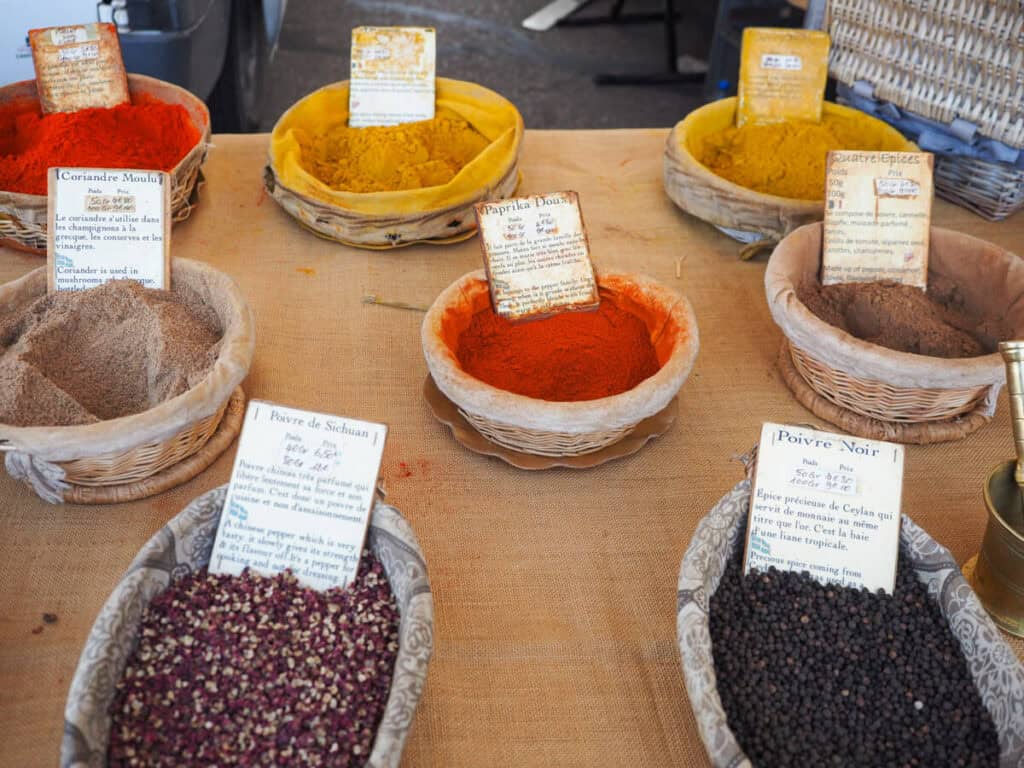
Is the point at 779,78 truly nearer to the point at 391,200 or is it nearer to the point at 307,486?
the point at 391,200

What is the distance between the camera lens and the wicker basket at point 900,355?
1353mm

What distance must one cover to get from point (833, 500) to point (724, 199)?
91 cm

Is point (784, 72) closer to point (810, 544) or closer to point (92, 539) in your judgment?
point (810, 544)

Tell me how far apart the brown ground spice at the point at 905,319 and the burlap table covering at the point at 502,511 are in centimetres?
17

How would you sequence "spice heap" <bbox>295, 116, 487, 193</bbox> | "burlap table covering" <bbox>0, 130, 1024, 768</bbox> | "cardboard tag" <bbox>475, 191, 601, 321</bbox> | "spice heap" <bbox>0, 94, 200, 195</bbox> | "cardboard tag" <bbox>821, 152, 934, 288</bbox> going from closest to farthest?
"burlap table covering" <bbox>0, 130, 1024, 768</bbox> → "cardboard tag" <bbox>475, 191, 601, 321</bbox> → "cardboard tag" <bbox>821, 152, 934, 288</bbox> → "spice heap" <bbox>0, 94, 200, 195</bbox> → "spice heap" <bbox>295, 116, 487, 193</bbox>

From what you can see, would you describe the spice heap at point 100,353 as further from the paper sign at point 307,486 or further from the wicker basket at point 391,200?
the wicker basket at point 391,200

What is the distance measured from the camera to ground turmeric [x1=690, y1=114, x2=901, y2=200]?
1951 mm

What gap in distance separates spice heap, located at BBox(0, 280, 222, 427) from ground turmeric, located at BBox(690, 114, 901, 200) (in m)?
1.19

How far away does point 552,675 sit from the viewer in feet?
3.92

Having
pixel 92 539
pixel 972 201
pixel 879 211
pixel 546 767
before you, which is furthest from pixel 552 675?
pixel 972 201

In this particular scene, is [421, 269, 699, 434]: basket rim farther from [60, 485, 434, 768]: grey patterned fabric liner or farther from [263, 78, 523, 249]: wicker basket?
[263, 78, 523, 249]: wicker basket

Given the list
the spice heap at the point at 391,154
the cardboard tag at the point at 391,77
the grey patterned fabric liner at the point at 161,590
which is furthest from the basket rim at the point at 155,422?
the cardboard tag at the point at 391,77

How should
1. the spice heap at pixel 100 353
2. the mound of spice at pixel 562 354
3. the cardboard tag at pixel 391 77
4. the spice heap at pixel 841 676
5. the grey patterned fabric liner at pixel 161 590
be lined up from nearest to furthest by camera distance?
the grey patterned fabric liner at pixel 161 590 < the spice heap at pixel 841 676 < the spice heap at pixel 100 353 < the mound of spice at pixel 562 354 < the cardboard tag at pixel 391 77

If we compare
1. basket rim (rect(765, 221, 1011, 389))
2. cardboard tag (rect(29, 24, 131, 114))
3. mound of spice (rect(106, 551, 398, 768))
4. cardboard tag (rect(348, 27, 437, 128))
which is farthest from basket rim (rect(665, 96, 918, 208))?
cardboard tag (rect(29, 24, 131, 114))
